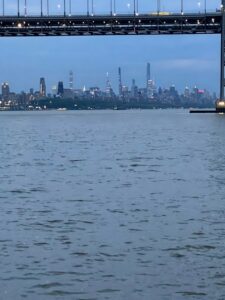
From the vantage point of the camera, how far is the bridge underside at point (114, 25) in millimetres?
96188

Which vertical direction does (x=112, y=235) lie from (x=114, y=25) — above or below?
below

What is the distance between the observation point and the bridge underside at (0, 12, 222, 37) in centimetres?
9619

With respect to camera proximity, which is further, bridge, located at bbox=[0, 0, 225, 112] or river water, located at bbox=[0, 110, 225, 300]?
bridge, located at bbox=[0, 0, 225, 112]

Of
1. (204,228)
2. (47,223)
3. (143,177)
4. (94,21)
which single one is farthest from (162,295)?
(94,21)

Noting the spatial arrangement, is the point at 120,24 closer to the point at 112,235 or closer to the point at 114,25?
the point at 114,25

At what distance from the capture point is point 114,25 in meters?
98.9

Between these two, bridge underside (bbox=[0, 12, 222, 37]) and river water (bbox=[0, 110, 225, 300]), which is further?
bridge underside (bbox=[0, 12, 222, 37])

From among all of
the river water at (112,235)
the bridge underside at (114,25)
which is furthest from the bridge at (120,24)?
the river water at (112,235)

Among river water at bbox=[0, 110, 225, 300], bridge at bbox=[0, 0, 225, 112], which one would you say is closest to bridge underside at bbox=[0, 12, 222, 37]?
bridge at bbox=[0, 0, 225, 112]

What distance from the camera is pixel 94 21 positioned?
319 feet

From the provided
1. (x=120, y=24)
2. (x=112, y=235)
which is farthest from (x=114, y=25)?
(x=112, y=235)

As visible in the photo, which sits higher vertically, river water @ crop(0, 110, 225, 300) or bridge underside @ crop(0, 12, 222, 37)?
bridge underside @ crop(0, 12, 222, 37)

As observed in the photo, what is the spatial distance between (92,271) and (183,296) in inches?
65.5

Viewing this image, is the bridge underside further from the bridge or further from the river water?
the river water
